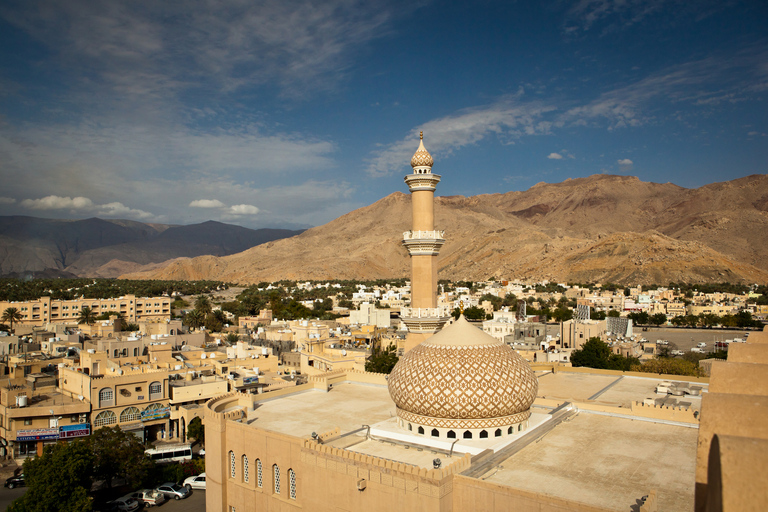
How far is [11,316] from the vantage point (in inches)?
1563

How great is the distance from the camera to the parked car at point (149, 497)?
16.0m

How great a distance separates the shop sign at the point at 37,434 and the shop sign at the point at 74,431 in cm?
17

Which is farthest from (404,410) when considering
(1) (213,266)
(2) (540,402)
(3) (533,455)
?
(1) (213,266)

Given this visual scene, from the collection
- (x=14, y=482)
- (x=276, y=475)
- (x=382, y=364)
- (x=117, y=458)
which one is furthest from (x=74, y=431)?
(x=382, y=364)

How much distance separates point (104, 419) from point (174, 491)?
15.8 ft

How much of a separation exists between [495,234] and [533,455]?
10685cm

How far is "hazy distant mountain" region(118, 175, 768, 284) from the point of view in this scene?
87688 millimetres

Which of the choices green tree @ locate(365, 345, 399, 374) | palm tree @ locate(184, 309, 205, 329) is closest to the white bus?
green tree @ locate(365, 345, 399, 374)

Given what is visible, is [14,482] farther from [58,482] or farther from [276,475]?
[276,475]

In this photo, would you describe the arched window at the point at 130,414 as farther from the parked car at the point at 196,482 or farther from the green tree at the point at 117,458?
the parked car at the point at 196,482

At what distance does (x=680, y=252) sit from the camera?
284 feet

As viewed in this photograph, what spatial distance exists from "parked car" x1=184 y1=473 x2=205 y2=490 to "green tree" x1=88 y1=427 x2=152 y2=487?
3.83ft

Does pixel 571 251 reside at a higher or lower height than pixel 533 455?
higher

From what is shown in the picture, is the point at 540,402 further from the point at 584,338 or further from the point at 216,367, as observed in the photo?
the point at 584,338
